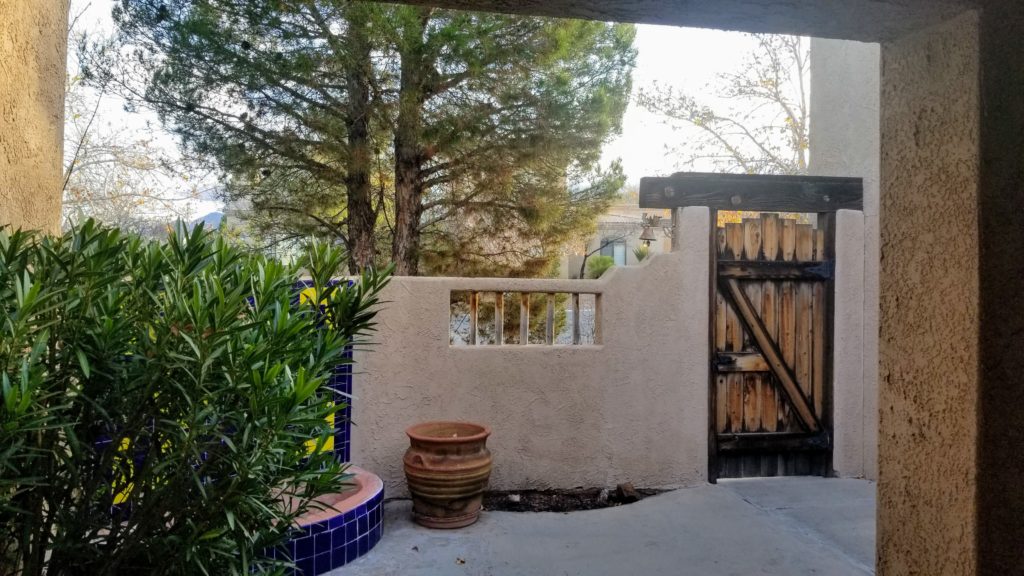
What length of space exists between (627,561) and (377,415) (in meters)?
1.79

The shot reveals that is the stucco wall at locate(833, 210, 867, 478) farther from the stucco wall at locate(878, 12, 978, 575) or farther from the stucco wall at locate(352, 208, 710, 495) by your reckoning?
the stucco wall at locate(878, 12, 978, 575)

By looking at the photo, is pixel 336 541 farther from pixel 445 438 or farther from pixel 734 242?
pixel 734 242

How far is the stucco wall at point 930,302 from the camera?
4.86ft

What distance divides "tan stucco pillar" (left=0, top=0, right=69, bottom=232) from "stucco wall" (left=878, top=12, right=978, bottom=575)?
2.11 m

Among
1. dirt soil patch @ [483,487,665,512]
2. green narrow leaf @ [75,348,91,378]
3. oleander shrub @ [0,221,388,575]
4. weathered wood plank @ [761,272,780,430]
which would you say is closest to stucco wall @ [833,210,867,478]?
weathered wood plank @ [761,272,780,430]

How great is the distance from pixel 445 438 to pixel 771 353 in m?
2.46

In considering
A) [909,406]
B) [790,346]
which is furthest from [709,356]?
[909,406]

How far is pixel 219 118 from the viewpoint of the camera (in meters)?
7.15

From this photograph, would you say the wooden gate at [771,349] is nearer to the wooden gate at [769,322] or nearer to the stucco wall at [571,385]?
the wooden gate at [769,322]

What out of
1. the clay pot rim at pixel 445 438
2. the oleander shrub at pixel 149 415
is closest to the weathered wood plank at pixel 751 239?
the clay pot rim at pixel 445 438

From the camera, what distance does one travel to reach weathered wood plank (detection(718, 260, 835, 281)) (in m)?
4.70

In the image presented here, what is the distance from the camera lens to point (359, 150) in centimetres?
710

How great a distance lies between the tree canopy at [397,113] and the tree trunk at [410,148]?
18 millimetres

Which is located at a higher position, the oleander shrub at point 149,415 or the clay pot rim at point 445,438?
the oleander shrub at point 149,415
